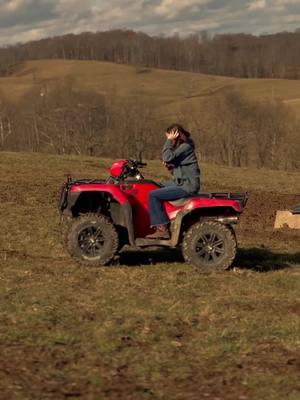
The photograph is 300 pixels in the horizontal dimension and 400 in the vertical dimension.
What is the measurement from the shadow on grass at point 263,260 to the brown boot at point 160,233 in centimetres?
130

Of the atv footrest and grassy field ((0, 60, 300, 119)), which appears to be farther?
grassy field ((0, 60, 300, 119))

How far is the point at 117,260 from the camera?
9352 millimetres

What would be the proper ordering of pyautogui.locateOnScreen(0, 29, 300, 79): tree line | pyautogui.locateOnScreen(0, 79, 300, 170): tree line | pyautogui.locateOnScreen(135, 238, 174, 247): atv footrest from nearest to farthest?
pyautogui.locateOnScreen(135, 238, 174, 247): atv footrest < pyautogui.locateOnScreen(0, 79, 300, 170): tree line < pyautogui.locateOnScreen(0, 29, 300, 79): tree line

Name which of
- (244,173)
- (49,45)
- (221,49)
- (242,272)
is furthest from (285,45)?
(242,272)

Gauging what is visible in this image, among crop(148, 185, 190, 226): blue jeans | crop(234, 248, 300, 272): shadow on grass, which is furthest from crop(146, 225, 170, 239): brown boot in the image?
crop(234, 248, 300, 272): shadow on grass

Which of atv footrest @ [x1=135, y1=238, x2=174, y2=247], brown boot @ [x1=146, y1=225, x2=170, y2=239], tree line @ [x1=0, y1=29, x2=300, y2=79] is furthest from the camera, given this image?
tree line @ [x1=0, y1=29, x2=300, y2=79]

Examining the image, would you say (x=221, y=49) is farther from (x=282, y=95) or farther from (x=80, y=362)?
(x=80, y=362)

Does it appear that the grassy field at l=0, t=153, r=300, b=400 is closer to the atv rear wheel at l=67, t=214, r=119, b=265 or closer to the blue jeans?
the atv rear wheel at l=67, t=214, r=119, b=265

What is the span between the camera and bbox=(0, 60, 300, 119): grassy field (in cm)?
8888

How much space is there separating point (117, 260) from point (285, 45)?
144901 mm

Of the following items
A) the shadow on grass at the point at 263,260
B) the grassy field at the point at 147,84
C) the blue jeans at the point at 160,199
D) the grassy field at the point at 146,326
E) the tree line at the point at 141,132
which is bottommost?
the shadow on grass at the point at 263,260

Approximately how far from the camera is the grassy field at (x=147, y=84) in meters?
88.9

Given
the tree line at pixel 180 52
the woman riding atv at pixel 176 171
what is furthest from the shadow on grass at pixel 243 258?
the tree line at pixel 180 52

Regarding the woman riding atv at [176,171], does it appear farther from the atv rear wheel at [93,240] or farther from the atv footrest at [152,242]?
the atv rear wheel at [93,240]
